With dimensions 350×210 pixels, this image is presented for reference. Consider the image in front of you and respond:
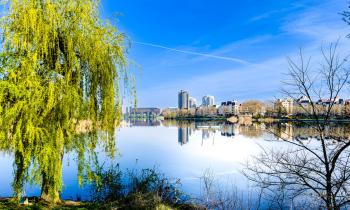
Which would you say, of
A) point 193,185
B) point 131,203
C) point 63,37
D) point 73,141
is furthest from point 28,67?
point 193,185

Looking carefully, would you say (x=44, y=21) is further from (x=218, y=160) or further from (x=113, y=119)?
(x=218, y=160)

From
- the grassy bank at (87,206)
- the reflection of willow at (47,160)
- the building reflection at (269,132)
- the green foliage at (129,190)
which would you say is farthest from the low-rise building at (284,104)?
the reflection of willow at (47,160)

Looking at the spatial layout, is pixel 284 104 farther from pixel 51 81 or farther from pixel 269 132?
pixel 51 81

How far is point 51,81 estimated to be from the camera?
945cm

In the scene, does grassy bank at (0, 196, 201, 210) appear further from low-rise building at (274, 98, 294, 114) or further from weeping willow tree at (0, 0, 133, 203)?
low-rise building at (274, 98, 294, 114)

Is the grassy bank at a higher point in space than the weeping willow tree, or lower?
lower

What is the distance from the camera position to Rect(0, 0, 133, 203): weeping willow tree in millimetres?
8914

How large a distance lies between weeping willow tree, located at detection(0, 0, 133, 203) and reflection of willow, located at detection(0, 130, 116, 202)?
28 mm

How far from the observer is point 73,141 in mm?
10031

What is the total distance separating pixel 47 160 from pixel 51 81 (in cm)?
226

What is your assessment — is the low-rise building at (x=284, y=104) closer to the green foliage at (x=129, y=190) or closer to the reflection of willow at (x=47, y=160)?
the green foliage at (x=129, y=190)

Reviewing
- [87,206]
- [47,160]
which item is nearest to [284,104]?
[47,160]

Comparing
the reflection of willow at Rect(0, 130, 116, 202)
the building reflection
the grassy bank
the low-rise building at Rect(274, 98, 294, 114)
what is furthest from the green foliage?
the low-rise building at Rect(274, 98, 294, 114)

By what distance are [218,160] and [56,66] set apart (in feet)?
57.3
